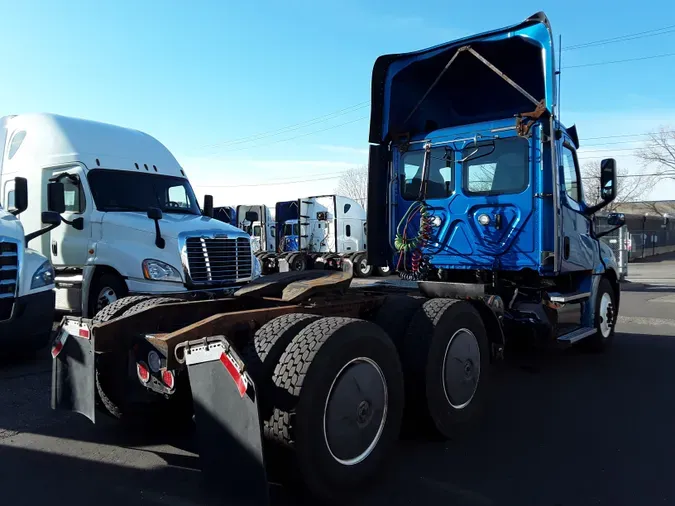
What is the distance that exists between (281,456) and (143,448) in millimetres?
1682

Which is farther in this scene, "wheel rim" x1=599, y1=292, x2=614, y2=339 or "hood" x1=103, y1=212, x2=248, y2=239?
"hood" x1=103, y1=212, x2=248, y2=239

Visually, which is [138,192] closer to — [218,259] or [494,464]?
[218,259]

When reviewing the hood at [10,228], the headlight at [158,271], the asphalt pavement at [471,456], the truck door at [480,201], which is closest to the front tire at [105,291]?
the headlight at [158,271]

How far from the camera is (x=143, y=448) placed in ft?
13.6

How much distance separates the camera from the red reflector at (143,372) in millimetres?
3555

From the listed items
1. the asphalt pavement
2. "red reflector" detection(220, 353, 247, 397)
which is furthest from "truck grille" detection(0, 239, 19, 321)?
"red reflector" detection(220, 353, 247, 397)

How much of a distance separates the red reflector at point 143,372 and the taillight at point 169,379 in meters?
0.19

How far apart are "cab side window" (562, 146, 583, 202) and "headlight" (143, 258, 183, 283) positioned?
17.1 feet

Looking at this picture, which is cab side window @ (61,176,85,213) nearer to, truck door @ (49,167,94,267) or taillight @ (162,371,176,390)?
truck door @ (49,167,94,267)

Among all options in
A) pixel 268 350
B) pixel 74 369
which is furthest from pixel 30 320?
pixel 268 350

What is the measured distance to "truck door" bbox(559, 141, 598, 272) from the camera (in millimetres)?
6281

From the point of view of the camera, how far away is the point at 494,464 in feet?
12.7

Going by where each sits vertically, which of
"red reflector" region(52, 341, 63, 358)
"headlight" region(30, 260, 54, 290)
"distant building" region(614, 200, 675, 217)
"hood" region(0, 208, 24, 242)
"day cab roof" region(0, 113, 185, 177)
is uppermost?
"distant building" region(614, 200, 675, 217)

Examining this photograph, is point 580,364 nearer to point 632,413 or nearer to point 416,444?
point 632,413
